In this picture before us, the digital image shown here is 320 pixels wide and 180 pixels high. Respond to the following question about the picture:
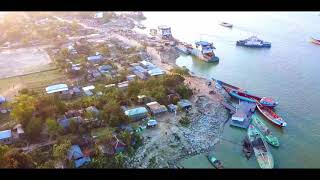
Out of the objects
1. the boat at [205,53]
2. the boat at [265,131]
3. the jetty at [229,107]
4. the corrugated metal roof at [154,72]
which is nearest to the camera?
the boat at [265,131]

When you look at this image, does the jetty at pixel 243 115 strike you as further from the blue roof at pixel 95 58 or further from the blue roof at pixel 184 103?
the blue roof at pixel 95 58

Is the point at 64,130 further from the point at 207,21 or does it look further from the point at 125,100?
the point at 207,21

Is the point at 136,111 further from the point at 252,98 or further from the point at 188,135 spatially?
the point at 252,98

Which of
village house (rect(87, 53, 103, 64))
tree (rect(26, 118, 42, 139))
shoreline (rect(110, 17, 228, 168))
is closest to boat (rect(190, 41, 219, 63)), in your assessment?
shoreline (rect(110, 17, 228, 168))

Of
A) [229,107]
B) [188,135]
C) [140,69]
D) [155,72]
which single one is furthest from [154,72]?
[188,135]

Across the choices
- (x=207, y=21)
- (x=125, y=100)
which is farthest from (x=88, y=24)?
(x=125, y=100)

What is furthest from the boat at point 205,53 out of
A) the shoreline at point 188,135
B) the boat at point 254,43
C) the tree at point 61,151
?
the tree at point 61,151

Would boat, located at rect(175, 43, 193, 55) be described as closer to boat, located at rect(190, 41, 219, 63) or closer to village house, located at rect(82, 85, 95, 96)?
boat, located at rect(190, 41, 219, 63)
